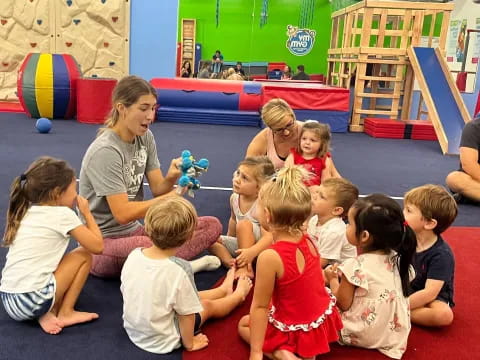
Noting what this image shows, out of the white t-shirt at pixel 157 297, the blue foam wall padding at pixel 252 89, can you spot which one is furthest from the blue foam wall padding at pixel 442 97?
the white t-shirt at pixel 157 297

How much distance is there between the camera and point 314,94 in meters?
7.82

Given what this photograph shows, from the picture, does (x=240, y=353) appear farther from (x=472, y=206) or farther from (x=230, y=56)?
(x=230, y=56)

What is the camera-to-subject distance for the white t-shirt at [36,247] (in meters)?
1.87

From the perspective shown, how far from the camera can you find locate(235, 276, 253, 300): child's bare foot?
2252 mm

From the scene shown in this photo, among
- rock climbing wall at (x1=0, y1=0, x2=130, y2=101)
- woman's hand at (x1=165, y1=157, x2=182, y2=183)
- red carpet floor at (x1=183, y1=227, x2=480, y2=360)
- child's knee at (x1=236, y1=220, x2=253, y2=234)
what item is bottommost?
red carpet floor at (x1=183, y1=227, x2=480, y2=360)

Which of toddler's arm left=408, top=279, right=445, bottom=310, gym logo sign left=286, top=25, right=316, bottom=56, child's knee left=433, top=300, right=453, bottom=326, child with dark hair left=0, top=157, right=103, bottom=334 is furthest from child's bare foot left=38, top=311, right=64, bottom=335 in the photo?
gym logo sign left=286, top=25, right=316, bottom=56

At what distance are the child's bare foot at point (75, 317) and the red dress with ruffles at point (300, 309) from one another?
76 centimetres

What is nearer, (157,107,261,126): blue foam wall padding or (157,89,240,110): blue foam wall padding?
(157,107,261,126): blue foam wall padding

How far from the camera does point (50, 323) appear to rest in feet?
6.37

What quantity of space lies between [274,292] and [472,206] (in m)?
3.02

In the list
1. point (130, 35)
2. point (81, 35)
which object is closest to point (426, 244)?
point (130, 35)

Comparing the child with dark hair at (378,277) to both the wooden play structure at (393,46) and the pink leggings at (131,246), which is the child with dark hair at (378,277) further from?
the wooden play structure at (393,46)

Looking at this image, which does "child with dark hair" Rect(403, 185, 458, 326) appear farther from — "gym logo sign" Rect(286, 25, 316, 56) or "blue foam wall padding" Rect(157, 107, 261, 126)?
"gym logo sign" Rect(286, 25, 316, 56)

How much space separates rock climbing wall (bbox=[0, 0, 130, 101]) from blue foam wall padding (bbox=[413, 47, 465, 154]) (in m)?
5.30
